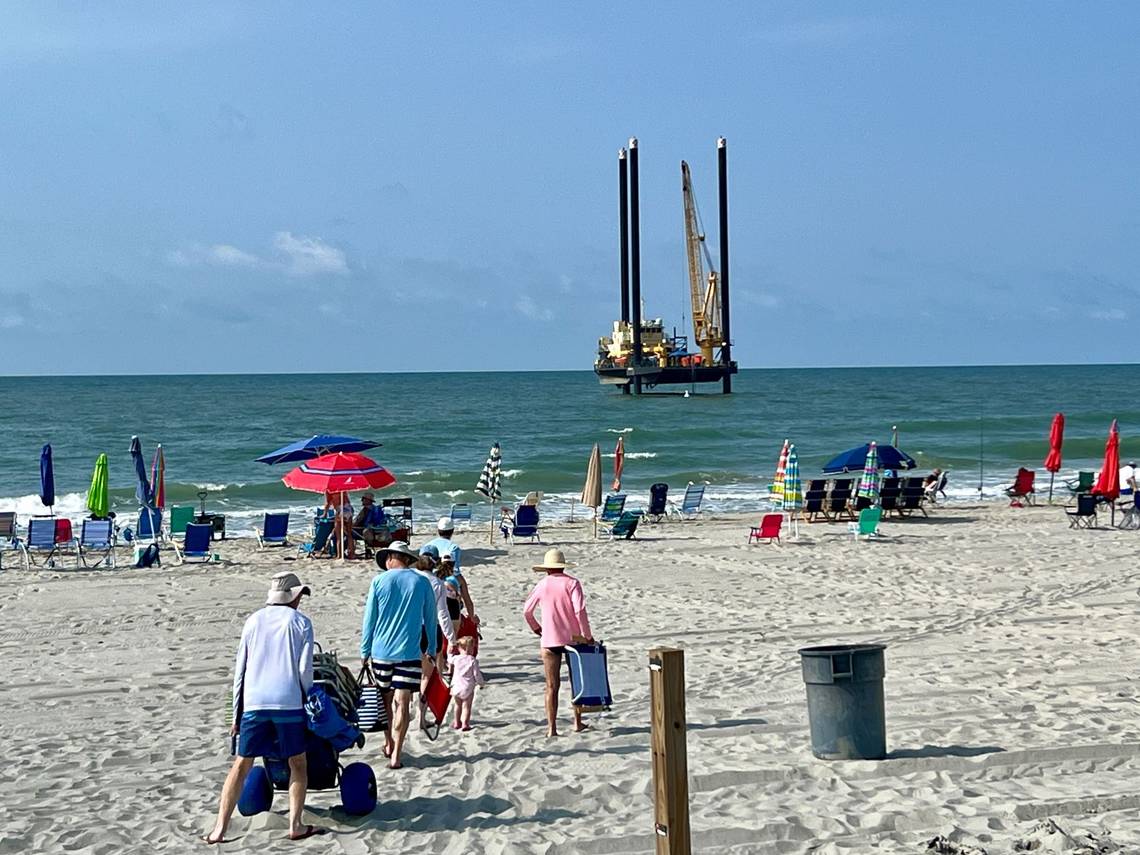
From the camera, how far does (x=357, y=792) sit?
5742 millimetres

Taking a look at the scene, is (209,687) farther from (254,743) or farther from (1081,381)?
(1081,381)

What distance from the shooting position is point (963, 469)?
34688 mm

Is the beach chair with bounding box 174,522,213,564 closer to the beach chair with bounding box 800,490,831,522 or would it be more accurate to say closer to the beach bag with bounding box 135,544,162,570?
the beach bag with bounding box 135,544,162,570

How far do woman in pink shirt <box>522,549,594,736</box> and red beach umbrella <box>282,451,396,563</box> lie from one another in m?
7.79

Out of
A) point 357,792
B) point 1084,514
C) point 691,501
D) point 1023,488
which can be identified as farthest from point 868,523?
point 357,792


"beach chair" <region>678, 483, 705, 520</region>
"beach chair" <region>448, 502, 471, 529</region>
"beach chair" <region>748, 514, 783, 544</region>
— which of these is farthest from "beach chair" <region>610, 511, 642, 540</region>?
"beach chair" <region>678, 483, 705, 520</region>

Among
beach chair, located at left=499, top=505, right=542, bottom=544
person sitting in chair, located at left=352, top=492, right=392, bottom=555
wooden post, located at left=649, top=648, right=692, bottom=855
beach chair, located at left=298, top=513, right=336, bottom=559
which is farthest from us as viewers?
beach chair, located at left=499, top=505, right=542, bottom=544

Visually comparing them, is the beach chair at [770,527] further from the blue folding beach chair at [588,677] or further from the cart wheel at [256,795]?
the cart wheel at [256,795]

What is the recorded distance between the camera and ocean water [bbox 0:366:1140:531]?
30781 millimetres

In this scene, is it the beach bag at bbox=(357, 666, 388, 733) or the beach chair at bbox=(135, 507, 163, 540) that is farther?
the beach chair at bbox=(135, 507, 163, 540)

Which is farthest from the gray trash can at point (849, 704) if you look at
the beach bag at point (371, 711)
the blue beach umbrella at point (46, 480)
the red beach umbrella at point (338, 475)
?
the blue beach umbrella at point (46, 480)

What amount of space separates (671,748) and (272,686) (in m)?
1.78

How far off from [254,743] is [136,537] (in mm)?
12962

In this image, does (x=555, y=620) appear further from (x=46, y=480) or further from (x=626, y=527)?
(x=46, y=480)
